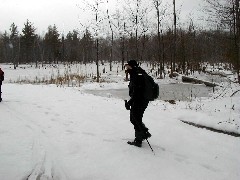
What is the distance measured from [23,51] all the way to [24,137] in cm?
7098

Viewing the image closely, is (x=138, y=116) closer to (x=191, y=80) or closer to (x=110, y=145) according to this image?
(x=110, y=145)

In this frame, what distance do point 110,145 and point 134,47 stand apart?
45.4 metres

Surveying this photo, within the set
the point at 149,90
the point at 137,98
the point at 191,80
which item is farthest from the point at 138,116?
the point at 191,80

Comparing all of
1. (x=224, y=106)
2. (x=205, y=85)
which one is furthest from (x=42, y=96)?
(x=205, y=85)

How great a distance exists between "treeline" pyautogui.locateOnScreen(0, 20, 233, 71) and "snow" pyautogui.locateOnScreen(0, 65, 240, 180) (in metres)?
11.7

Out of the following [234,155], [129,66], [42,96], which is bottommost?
[234,155]

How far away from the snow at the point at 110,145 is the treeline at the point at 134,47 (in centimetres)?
1171

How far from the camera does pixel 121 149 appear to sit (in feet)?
22.4

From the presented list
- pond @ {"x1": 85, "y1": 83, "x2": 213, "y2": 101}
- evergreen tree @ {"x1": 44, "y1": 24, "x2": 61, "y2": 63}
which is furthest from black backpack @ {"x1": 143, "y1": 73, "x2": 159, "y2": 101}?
evergreen tree @ {"x1": 44, "y1": 24, "x2": 61, "y2": 63}

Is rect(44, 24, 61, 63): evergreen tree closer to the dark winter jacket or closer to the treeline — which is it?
the treeline

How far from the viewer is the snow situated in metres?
5.59

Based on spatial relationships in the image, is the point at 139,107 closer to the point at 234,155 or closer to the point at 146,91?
the point at 146,91

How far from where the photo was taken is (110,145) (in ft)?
23.2

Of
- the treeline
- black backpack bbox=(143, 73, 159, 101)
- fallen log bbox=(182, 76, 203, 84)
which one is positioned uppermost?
the treeline
